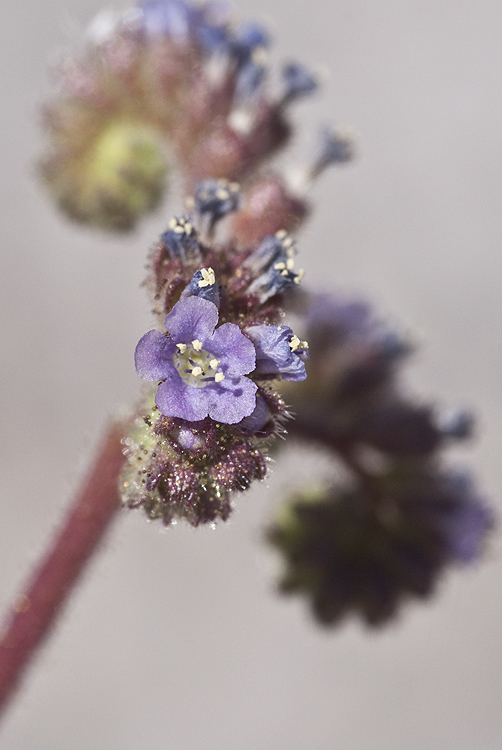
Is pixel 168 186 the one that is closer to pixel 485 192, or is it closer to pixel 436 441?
pixel 436 441

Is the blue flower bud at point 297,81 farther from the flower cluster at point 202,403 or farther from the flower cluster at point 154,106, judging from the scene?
the flower cluster at point 202,403

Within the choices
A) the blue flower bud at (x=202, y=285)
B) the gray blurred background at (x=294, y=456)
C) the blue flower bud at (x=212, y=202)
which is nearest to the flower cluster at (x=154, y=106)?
the blue flower bud at (x=212, y=202)

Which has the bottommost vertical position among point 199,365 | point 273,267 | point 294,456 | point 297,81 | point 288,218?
point 199,365

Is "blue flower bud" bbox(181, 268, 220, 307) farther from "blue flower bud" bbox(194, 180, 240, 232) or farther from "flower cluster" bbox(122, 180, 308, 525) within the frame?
"blue flower bud" bbox(194, 180, 240, 232)

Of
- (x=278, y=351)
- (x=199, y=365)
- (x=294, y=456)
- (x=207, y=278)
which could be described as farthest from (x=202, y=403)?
(x=294, y=456)

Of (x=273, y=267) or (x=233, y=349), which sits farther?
(x=273, y=267)

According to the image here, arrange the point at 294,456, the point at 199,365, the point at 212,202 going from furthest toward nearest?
the point at 294,456, the point at 212,202, the point at 199,365

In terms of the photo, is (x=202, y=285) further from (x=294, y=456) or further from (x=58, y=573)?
(x=294, y=456)
